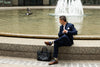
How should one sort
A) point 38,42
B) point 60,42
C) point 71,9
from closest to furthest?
point 60,42
point 38,42
point 71,9

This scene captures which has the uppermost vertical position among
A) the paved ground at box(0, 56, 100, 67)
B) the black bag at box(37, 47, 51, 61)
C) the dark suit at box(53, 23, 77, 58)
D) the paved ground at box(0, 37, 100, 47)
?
the dark suit at box(53, 23, 77, 58)

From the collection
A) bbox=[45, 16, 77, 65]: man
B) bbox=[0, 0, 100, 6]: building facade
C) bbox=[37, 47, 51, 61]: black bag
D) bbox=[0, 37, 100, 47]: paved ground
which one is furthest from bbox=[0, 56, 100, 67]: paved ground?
bbox=[0, 0, 100, 6]: building facade

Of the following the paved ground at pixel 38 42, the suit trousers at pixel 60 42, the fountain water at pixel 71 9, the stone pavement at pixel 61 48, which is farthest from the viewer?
the fountain water at pixel 71 9

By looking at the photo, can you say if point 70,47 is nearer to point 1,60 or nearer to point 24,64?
point 24,64

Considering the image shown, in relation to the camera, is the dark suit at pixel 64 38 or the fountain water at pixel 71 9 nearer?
the dark suit at pixel 64 38

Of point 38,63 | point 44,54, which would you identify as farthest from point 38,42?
point 38,63

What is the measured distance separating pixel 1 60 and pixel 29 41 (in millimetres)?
1210

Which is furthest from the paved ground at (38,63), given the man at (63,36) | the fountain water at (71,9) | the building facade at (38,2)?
the building facade at (38,2)

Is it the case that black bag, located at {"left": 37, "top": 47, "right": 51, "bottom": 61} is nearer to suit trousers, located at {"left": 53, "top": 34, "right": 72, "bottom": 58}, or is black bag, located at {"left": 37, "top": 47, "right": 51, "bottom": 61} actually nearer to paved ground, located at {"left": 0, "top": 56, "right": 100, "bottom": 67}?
paved ground, located at {"left": 0, "top": 56, "right": 100, "bottom": 67}

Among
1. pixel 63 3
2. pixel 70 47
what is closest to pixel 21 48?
pixel 70 47

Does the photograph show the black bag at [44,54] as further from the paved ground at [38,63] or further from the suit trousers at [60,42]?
the suit trousers at [60,42]

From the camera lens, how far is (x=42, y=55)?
23.0 feet

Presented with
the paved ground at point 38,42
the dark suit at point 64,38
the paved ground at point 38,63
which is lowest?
the paved ground at point 38,63

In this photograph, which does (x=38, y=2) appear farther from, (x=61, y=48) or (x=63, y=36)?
(x=63, y=36)
